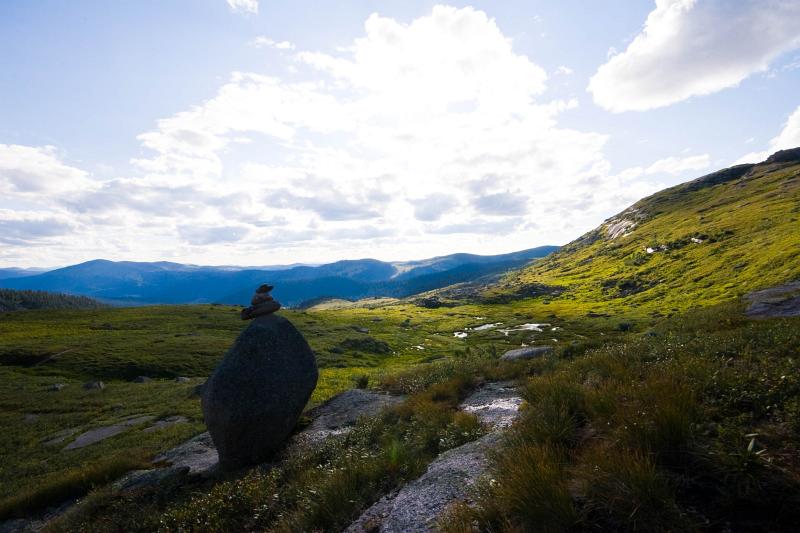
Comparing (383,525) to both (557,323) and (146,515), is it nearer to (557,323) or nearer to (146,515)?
(146,515)

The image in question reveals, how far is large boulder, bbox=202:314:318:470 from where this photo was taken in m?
15.0

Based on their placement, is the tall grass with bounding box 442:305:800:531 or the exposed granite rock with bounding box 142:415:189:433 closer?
the tall grass with bounding box 442:305:800:531

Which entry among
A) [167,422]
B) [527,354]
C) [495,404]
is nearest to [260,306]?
[495,404]

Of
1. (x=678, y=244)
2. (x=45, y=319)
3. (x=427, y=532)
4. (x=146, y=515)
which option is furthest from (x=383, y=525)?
(x=678, y=244)

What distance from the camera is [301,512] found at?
8.15 m

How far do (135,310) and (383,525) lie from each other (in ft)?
479

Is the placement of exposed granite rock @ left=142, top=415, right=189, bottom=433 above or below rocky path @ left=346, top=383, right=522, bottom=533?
below

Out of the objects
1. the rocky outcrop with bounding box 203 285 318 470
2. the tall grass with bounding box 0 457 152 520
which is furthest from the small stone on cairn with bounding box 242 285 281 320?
the tall grass with bounding box 0 457 152 520

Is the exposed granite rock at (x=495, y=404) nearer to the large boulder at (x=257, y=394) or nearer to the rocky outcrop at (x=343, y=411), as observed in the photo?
the rocky outcrop at (x=343, y=411)

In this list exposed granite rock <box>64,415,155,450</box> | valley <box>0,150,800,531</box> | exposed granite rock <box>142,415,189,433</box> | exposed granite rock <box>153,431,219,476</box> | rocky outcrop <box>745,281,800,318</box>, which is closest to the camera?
valley <box>0,150,800,531</box>

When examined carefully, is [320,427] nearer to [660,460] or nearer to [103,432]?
[660,460]

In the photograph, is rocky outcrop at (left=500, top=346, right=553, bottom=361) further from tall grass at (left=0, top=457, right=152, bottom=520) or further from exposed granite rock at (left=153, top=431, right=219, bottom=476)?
tall grass at (left=0, top=457, right=152, bottom=520)

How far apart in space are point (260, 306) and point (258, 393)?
4719 mm

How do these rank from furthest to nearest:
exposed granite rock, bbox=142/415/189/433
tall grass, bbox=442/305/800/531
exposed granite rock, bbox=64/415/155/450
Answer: exposed granite rock, bbox=142/415/189/433, exposed granite rock, bbox=64/415/155/450, tall grass, bbox=442/305/800/531
